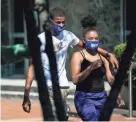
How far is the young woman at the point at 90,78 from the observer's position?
499 cm

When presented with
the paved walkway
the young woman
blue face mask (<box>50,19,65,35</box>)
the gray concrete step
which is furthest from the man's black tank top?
the gray concrete step

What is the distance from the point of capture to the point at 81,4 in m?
12.9

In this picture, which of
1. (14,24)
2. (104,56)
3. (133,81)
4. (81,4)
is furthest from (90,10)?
(104,56)

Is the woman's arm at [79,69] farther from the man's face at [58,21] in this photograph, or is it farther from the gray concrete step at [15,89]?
the gray concrete step at [15,89]

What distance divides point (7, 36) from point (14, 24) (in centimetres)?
43

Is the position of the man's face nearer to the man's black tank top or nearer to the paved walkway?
the man's black tank top

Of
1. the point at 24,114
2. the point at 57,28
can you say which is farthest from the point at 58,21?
the point at 24,114

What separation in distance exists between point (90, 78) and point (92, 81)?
4cm

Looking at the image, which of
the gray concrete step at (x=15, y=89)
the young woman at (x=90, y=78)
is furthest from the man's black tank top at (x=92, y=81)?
the gray concrete step at (x=15, y=89)

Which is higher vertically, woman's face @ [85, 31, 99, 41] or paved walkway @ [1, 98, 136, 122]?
woman's face @ [85, 31, 99, 41]

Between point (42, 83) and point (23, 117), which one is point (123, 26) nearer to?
point (23, 117)

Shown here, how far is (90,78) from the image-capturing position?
5125 mm

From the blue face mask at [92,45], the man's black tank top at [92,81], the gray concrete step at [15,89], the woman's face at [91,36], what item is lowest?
the gray concrete step at [15,89]

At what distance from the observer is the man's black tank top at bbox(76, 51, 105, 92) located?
5082 mm
